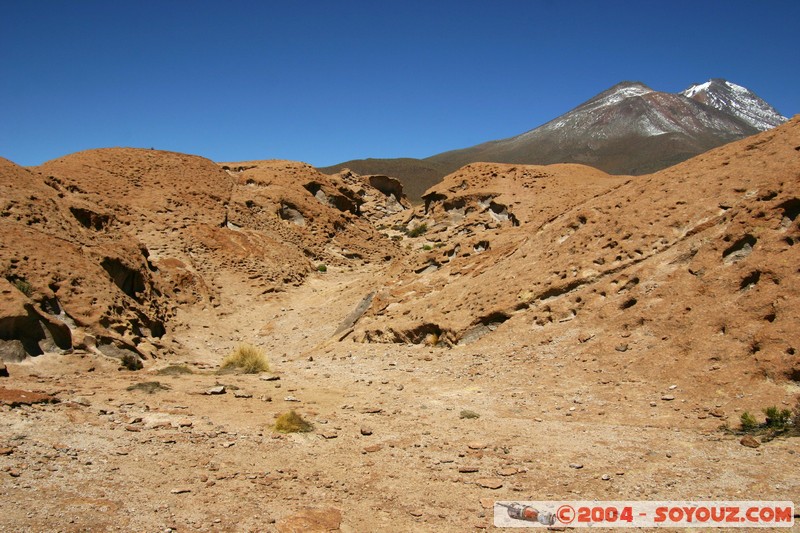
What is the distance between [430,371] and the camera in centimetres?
1066

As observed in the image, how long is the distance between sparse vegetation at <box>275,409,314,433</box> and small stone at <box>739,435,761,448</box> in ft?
15.2

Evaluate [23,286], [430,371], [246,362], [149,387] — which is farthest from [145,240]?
[430,371]

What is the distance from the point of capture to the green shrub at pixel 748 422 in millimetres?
6184

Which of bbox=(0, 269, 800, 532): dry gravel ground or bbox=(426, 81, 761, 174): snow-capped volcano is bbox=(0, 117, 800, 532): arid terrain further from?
bbox=(426, 81, 761, 174): snow-capped volcano

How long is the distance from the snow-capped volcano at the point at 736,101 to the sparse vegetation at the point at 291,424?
175m

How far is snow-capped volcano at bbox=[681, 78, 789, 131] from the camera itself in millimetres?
161025

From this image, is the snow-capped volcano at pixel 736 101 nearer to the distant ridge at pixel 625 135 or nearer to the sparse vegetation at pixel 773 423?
the distant ridge at pixel 625 135

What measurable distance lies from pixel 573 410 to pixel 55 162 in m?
25.6

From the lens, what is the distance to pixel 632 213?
12086mm

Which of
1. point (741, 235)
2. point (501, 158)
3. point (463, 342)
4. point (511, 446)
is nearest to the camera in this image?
point (511, 446)

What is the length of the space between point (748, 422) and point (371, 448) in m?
4.09

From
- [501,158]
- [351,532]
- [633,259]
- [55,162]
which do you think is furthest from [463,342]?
[501,158]

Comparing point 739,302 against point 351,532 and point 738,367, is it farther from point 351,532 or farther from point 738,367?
point 351,532

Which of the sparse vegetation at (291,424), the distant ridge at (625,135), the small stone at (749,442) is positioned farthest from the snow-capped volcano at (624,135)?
the sparse vegetation at (291,424)
